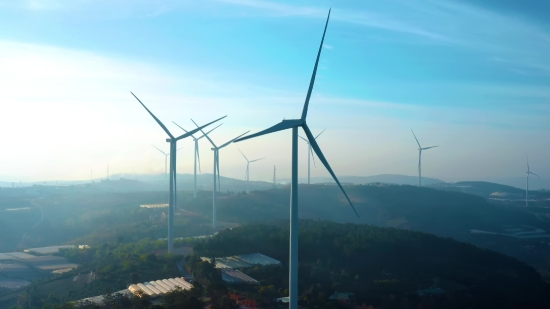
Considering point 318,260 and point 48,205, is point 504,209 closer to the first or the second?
point 318,260

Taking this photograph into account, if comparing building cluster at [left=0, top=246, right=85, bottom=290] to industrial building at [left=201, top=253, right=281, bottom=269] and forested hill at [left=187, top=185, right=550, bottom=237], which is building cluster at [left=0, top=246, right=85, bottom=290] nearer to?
industrial building at [left=201, top=253, right=281, bottom=269]

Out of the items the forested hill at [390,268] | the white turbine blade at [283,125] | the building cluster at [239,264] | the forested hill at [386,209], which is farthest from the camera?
the forested hill at [386,209]

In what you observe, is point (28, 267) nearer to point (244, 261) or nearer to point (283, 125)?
point (244, 261)

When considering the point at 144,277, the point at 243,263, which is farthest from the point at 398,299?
the point at 144,277

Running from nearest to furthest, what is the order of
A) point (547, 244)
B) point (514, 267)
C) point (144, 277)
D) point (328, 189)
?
point (144, 277), point (514, 267), point (547, 244), point (328, 189)

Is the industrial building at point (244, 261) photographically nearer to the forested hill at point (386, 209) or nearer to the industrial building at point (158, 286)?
the industrial building at point (158, 286)

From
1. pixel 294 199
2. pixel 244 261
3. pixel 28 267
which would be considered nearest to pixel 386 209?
pixel 244 261

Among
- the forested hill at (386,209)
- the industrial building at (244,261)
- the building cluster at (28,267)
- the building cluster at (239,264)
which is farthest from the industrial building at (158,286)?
the forested hill at (386,209)

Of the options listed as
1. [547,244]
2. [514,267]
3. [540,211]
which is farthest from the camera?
[540,211]
